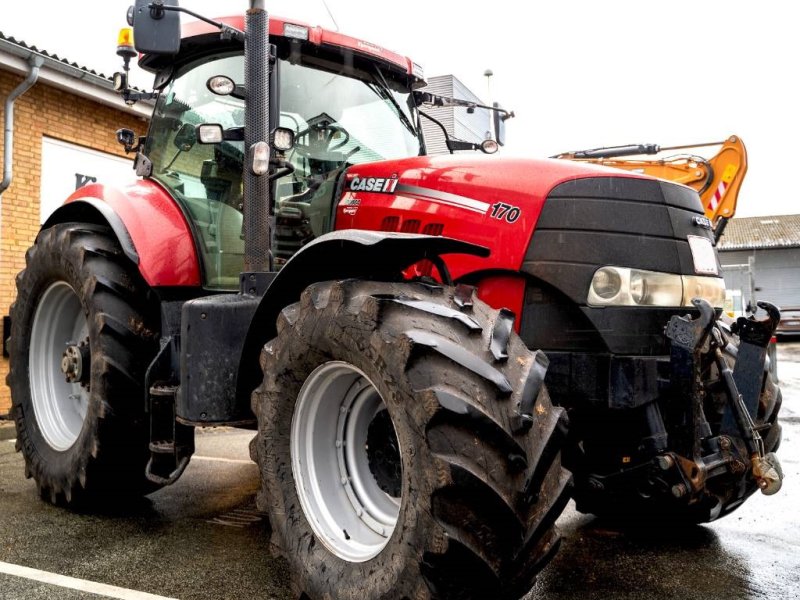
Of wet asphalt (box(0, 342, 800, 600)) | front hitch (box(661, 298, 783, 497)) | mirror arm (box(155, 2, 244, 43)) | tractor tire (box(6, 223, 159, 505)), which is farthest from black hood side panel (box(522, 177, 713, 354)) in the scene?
tractor tire (box(6, 223, 159, 505))

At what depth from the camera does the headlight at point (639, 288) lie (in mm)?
2988

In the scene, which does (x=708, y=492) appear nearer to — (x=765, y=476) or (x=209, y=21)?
(x=765, y=476)

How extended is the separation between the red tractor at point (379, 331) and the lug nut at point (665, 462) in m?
0.01

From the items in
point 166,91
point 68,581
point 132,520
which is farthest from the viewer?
point 166,91

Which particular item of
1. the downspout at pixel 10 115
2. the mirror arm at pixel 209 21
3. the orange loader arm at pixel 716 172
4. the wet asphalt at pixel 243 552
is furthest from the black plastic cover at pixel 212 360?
the orange loader arm at pixel 716 172

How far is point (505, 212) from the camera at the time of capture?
123 inches

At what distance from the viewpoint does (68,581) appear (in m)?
3.08

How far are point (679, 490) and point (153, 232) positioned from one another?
2740 millimetres

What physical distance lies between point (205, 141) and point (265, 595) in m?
2.02

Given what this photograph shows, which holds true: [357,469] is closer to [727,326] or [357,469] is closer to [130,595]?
[130,595]

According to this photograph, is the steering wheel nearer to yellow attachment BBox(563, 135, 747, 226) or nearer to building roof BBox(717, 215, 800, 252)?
yellow attachment BBox(563, 135, 747, 226)

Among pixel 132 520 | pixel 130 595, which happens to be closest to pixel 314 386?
pixel 130 595

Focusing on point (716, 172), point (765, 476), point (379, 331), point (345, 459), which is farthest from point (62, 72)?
point (765, 476)

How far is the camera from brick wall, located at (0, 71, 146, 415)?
7961mm
